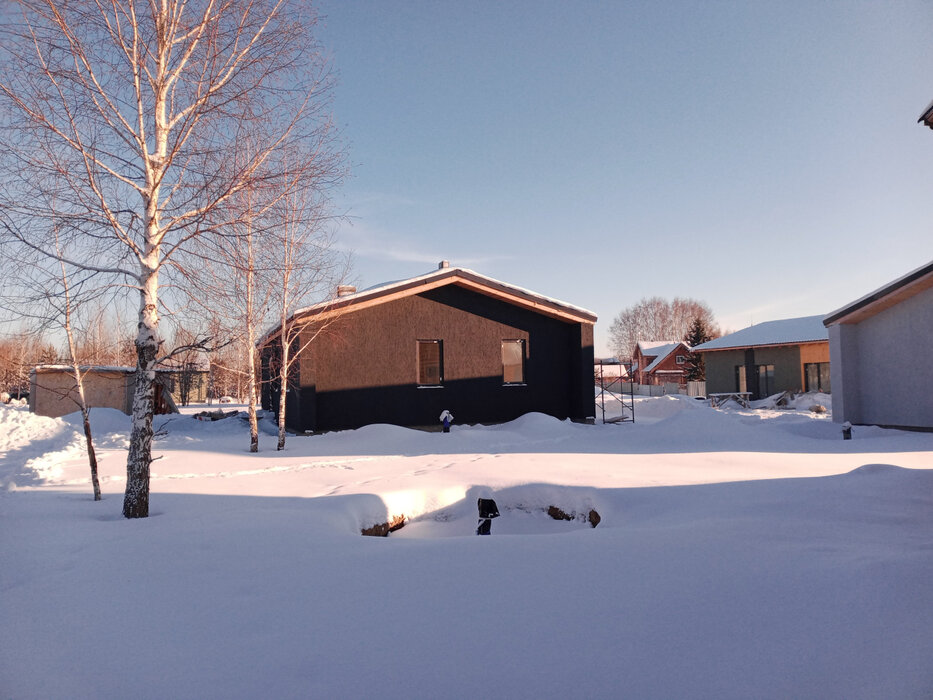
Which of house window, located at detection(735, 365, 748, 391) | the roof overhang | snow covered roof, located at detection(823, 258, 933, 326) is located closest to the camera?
snow covered roof, located at detection(823, 258, 933, 326)

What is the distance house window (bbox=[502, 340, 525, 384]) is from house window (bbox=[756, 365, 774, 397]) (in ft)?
53.5

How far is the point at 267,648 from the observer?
106 inches

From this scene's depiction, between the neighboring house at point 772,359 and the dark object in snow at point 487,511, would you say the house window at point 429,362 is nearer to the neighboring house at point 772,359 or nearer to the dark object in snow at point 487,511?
the dark object in snow at point 487,511

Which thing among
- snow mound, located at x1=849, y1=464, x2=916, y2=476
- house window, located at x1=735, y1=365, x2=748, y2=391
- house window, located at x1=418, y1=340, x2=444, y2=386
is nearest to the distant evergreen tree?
house window, located at x1=735, y1=365, x2=748, y2=391

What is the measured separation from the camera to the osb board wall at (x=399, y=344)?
13.9m

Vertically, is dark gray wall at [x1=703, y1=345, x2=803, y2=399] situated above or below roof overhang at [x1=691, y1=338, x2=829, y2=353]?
below

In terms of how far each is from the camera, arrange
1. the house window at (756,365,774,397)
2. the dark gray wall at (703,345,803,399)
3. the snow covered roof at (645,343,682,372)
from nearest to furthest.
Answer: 1. the dark gray wall at (703,345,803,399)
2. the house window at (756,365,774,397)
3. the snow covered roof at (645,343,682,372)

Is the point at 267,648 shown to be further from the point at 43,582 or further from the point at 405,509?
the point at 405,509

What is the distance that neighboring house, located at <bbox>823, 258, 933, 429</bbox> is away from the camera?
12477 mm

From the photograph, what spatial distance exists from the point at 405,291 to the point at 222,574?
11067mm

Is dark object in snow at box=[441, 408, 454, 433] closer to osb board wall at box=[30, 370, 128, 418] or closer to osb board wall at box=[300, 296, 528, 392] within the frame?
osb board wall at box=[300, 296, 528, 392]

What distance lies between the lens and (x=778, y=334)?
2753 cm

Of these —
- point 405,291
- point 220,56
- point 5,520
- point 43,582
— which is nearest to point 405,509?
point 43,582

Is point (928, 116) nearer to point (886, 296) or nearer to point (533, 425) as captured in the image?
point (886, 296)
